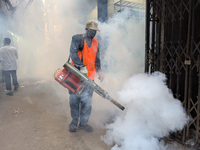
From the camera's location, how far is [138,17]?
5.29 metres

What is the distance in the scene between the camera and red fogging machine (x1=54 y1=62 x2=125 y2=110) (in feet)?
9.37

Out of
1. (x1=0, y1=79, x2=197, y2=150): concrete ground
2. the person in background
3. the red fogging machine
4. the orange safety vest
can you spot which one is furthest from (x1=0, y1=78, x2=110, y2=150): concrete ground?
the orange safety vest

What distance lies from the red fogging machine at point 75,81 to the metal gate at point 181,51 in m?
1.14

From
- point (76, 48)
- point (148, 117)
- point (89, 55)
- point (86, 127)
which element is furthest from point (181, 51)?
point (86, 127)

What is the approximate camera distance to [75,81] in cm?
295

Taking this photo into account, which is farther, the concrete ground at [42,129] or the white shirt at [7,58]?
the white shirt at [7,58]

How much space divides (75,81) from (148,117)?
156 centimetres

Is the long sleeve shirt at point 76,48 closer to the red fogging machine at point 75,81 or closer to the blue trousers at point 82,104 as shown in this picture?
the red fogging machine at point 75,81

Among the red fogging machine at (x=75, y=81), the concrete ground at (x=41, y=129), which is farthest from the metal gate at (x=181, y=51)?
the concrete ground at (x=41, y=129)

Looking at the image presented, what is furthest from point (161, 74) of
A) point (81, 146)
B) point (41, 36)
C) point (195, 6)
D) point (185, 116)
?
point (41, 36)

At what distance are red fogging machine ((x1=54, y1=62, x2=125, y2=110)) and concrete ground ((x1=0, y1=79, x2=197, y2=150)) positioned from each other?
939 mm

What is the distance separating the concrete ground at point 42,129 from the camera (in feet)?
9.44

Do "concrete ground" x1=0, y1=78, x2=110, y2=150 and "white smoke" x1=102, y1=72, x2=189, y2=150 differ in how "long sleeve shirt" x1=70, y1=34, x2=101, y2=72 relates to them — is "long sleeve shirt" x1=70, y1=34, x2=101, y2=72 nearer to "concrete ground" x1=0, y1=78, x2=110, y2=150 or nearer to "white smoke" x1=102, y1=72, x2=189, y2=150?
"white smoke" x1=102, y1=72, x2=189, y2=150

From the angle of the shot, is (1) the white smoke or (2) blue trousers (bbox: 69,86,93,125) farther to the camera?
(2) blue trousers (bbox: 69,86,93,125)
